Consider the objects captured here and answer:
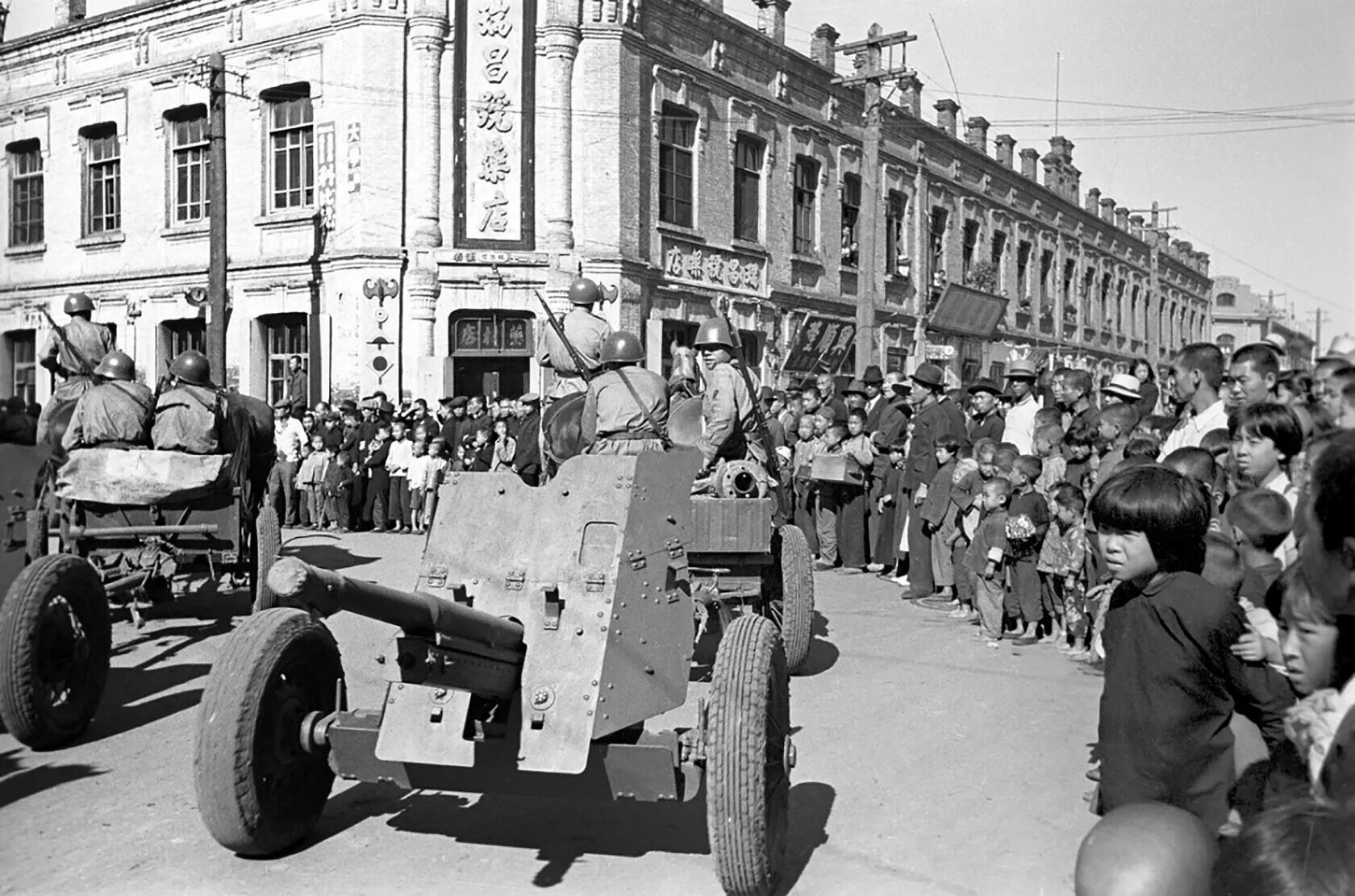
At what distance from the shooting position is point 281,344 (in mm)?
20859

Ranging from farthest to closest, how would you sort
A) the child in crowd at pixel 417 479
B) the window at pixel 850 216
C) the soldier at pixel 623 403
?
the window at pixel 850 216 → the child in crowd at pixel 417 479 → the soldier at pixel 623 403

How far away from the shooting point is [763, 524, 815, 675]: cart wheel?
24.7 feet

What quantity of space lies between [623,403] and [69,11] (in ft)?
75.5

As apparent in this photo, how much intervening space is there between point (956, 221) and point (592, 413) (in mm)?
27111

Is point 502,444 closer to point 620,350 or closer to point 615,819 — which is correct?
point 620,350

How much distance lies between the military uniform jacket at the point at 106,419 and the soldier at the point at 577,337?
303 cm

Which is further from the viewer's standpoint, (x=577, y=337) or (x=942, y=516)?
(x=942, y=516)

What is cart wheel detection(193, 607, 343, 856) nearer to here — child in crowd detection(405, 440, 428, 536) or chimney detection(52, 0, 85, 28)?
child in crowd detection(405, 440, 428, 536)

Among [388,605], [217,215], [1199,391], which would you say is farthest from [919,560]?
[217,215]

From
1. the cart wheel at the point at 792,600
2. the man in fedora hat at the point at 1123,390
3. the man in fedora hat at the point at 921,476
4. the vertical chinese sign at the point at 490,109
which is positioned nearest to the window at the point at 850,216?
the vertical chinese sign at the point at 490,109

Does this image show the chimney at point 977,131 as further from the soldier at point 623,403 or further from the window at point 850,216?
the soldier at point 623,403

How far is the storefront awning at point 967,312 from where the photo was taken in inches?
1201

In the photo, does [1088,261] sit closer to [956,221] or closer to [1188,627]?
[956,221]

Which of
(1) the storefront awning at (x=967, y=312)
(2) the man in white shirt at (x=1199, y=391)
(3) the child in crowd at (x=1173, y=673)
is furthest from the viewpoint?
(1) the storefront awning at (x=967, y=312)
